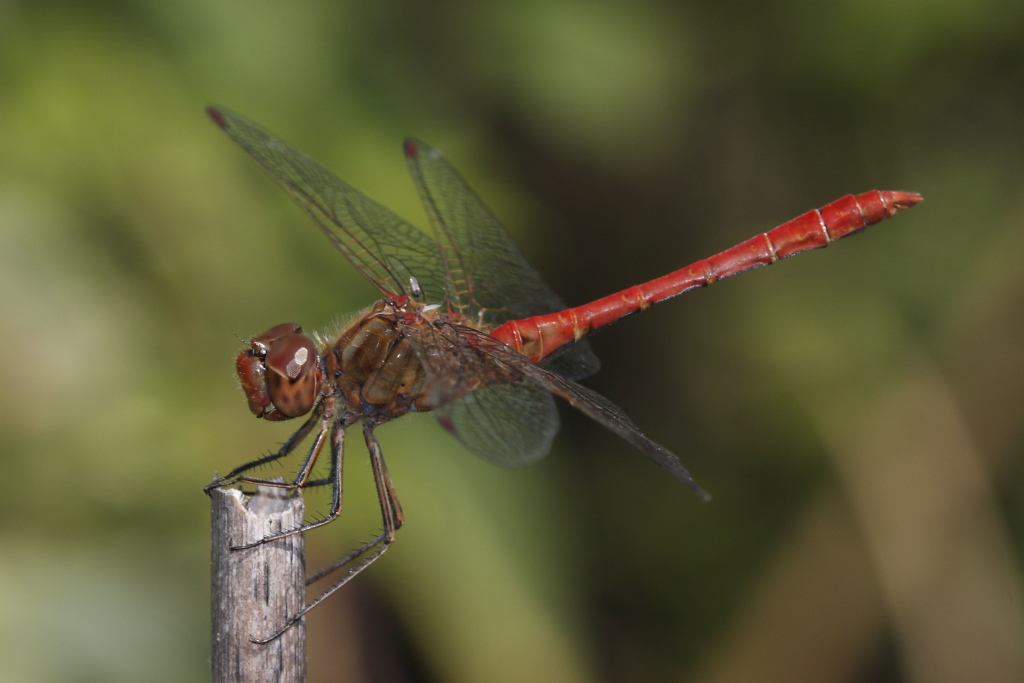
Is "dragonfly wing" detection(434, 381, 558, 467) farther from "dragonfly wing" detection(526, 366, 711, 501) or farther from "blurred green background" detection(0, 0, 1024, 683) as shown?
"blurred green background" detection(0, 0, 1024, 683)

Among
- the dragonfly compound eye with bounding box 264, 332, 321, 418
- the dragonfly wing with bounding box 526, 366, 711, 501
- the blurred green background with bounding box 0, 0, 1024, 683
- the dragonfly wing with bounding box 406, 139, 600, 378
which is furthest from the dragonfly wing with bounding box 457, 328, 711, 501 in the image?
the blurred green background with bounding box 0, 0, 1024, 683

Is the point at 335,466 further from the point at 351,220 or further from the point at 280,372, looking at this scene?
the point at 351,220

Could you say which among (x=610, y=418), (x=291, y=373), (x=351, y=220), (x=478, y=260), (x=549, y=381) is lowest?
(x=610, y=418)

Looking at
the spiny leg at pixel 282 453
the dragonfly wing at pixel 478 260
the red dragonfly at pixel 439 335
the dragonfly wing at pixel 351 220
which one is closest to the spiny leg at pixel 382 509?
the red dragonfly at pixel 439 335

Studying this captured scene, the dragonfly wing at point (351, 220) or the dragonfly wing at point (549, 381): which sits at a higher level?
the dragonfly wing at point (351, 220)

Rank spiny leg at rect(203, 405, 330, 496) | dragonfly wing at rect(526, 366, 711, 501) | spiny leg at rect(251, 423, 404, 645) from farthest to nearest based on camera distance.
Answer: spiny leg at rect(251, 423, 404, 645)
spiny leg at rect(203, 405, 330, 496)
dragonfly wing at rect(526, 366, 711, 501)

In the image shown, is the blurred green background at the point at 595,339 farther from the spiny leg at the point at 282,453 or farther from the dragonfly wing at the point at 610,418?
the dragonfly wing at the point at 610,418

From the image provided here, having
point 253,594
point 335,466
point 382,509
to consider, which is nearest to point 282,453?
point 335,466
